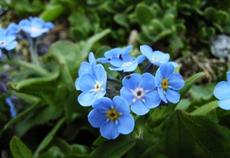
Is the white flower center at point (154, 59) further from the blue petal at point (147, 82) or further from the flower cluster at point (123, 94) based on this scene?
the blue petal at point (147, 82)

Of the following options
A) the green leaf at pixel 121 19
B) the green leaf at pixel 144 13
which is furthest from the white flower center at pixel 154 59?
the green leaf at pixel 121 19

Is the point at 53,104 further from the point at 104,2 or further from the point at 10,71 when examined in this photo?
the point at 104,2

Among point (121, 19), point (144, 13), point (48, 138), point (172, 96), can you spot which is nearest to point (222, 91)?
point (172, 96)

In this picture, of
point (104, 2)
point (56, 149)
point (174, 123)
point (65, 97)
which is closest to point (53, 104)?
point (65, 97)

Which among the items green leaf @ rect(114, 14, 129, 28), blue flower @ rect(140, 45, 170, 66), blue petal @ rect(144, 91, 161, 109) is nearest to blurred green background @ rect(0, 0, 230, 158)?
green leaf @ rect(114, 14, 129, 28)

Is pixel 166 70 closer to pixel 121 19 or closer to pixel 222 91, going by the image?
pixel 222 91

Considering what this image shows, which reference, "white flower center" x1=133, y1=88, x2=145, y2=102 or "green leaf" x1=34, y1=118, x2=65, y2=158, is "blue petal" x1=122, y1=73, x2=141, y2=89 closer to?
"white flower center" x1=133, y1=88, x2=145, y2=102
